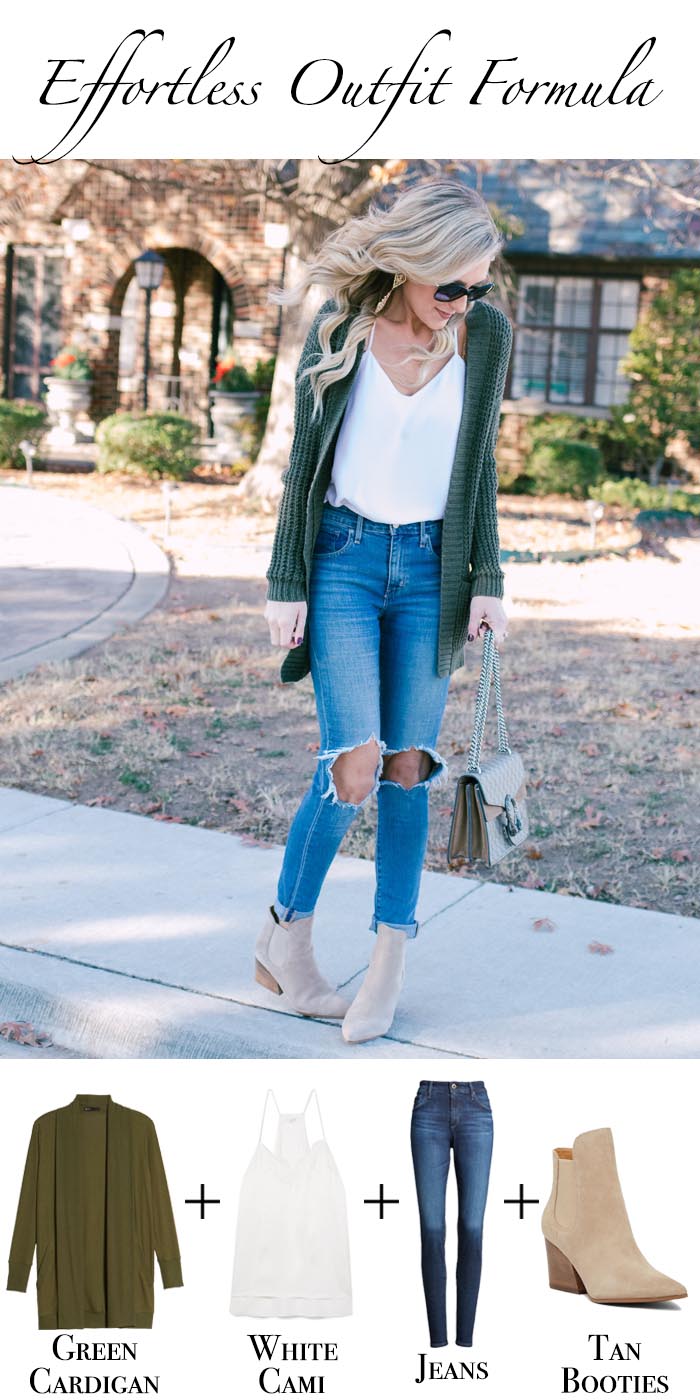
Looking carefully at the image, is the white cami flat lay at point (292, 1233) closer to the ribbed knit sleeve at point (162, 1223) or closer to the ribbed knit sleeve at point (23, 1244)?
the ribbed knit sleeve at point (162, 1223)

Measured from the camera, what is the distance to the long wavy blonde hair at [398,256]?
140 inches

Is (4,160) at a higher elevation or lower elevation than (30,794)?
higher

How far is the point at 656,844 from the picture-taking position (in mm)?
5707

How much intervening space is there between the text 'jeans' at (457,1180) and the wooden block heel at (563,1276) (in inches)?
10.2

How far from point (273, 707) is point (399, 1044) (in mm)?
3862

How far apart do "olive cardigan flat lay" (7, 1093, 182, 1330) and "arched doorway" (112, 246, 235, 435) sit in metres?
20.3

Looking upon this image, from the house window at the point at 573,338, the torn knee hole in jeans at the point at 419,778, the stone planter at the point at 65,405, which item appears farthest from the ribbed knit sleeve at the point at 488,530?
the stone planter at the point at 65,405

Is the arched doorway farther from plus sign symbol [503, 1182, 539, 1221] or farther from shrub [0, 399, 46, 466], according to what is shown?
plus sign symbol [503, 1182, 539, 1221]

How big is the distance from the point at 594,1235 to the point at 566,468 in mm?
16408

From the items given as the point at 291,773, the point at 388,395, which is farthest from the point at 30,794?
the point at 388,395

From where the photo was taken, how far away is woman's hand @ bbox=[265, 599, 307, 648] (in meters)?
3.70

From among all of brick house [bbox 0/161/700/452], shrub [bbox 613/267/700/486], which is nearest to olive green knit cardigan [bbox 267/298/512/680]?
brick house [bbox 0/161/700/452]

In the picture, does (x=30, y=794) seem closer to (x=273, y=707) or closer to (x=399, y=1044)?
(x=273, y=707)

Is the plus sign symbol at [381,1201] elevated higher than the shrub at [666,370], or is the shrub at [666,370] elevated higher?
the shrub at [666,370]
